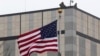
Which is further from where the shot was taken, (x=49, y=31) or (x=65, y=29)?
(x=65, y=29)

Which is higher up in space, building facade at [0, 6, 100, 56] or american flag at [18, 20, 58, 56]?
american flag at [18, 20, 58, 56]

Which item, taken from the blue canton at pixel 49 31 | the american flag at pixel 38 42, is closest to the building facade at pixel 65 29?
the blue canton at pixel 49 31

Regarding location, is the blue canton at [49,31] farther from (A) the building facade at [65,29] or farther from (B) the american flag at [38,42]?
(A) the building facade at [65,29]

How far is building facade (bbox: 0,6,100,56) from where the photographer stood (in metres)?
73.9

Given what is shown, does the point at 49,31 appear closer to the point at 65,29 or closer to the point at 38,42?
the point at 38,42

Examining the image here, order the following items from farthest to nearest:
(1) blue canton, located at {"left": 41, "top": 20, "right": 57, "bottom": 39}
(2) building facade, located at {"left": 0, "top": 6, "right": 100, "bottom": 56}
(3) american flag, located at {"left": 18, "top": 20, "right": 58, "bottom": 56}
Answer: (2) building facade, located at {"left": 0, "top": 6, "right": 100, "bottom": 56}, (1) blue canton, located at {"left": 41, "top": 20, "right": 57, "bottom": 39}, (3) american flag, located at {"left": 18, "top": 20, "right": 58, "bottom": 56}

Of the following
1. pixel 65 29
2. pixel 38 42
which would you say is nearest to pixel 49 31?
pixel 38 42

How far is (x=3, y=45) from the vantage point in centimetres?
7975

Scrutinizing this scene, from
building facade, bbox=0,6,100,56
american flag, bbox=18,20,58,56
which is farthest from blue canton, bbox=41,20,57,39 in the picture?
building facade, bbox=0,6,100,56

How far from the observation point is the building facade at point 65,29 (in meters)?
73.9

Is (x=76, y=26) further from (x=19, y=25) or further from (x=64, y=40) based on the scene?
(x=19, y=25)

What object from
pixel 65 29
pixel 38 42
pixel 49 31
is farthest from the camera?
pixel 65 29

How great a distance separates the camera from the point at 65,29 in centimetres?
7412

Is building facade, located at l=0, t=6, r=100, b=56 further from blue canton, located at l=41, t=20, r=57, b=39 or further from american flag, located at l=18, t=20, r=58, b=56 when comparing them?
american flag, located at l=18, t=20, r=58, b=56
